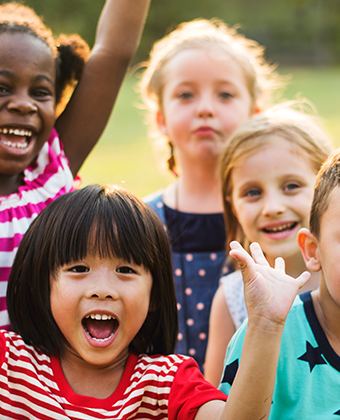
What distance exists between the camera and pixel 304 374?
1699mm

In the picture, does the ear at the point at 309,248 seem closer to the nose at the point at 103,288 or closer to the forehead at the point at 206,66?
the nose at the point at 103,288

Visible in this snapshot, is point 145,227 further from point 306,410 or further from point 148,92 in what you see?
point 148,92

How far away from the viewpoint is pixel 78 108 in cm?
230

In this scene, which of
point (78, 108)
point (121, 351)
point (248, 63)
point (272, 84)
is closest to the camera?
point (121, 351)

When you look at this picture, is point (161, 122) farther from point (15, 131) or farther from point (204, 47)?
point (15, 131)

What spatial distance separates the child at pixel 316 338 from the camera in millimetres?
1669

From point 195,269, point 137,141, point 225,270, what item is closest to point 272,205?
point 225,270

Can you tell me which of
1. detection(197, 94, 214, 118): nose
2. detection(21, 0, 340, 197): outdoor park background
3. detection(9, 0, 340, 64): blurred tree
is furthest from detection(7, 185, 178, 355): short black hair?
detection(9, 0, 340, 64): blurred tree

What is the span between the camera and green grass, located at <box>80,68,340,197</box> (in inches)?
371

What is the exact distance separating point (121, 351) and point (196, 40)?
6.26 ft

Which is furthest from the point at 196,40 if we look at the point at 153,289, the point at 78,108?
the point at 153,289

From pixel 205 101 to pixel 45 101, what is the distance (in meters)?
1.01

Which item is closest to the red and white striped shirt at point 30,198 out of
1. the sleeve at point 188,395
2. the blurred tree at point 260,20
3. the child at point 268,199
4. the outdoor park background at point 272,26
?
the sleeve at point 188,395

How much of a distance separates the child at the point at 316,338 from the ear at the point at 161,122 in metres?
1.51
